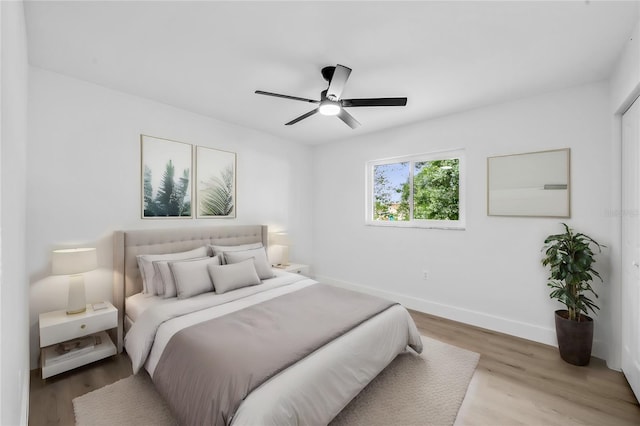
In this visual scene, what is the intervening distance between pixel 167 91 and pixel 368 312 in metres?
2.96

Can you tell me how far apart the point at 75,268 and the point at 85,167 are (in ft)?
3.25

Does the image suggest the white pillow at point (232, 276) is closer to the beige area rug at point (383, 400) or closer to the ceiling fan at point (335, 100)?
the beige area rug at point (383, 400)

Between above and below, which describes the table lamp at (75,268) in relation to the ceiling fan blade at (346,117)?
below

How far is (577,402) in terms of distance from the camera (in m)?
2.05

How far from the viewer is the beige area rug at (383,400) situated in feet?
6.11

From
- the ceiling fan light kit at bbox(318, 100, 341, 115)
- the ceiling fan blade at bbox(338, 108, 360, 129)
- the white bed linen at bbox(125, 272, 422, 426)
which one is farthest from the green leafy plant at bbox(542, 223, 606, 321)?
the ceiling fan light kit at bbox(318, 100, 341, 115)

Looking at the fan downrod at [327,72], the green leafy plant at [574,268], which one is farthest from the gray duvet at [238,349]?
the fan downrod at [327,72]

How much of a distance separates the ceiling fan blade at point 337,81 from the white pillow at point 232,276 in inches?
76.6

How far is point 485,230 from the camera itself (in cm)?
329

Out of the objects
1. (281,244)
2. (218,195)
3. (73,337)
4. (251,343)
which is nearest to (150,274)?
(73,337)

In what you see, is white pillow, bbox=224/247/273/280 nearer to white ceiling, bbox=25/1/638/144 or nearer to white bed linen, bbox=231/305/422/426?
white bed linen, bbox=231/305/422/426

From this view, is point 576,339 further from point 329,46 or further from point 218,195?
point 218,195

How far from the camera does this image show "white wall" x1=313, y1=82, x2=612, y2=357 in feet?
8.75

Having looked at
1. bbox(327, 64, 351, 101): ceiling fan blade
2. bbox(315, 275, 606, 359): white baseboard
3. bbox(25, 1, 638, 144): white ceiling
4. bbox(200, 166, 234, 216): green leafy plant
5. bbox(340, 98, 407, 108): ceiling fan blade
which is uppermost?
bbox(25, 1, 638, 144): white ceiling
